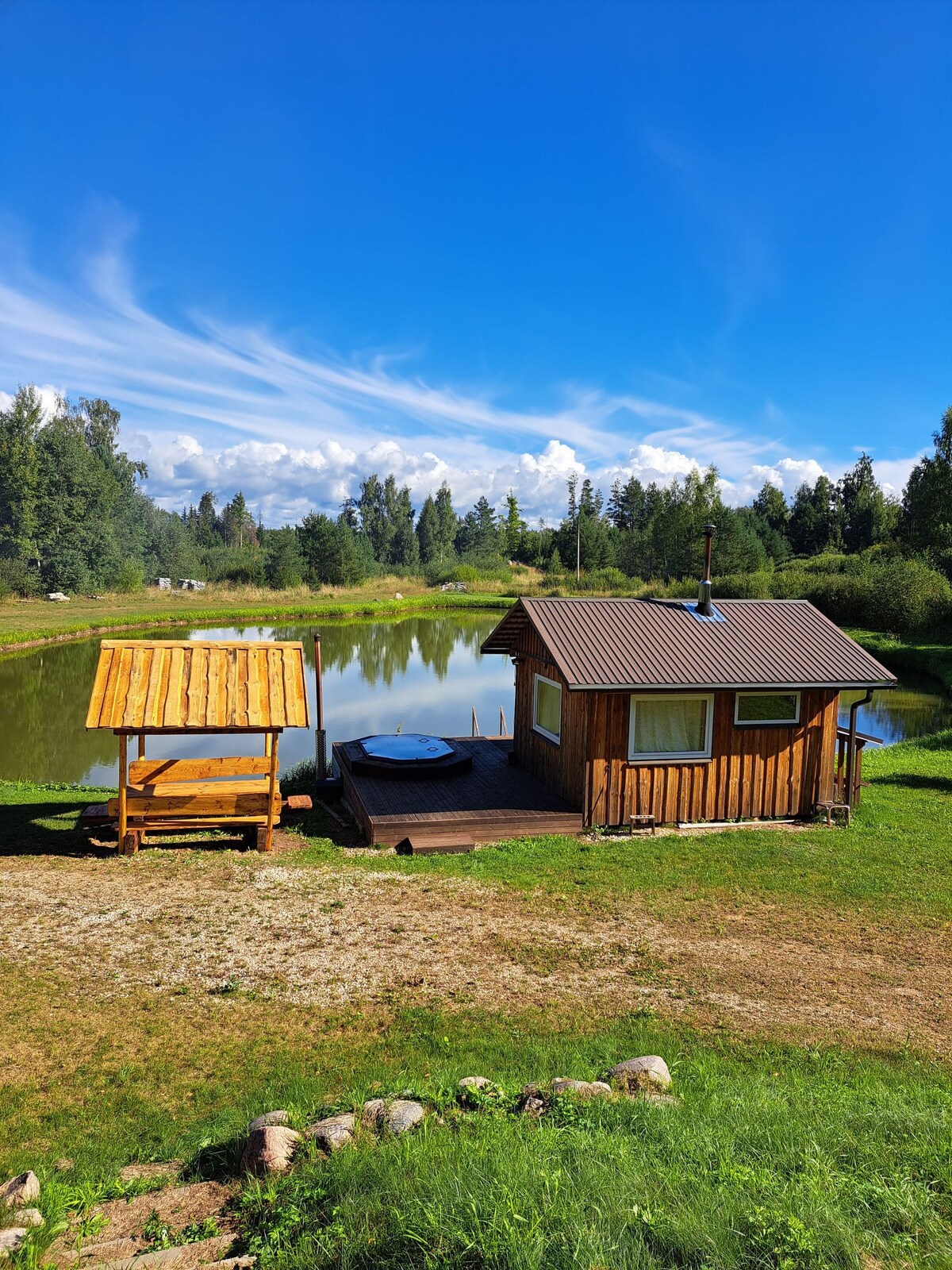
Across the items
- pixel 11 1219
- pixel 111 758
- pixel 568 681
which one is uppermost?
pixel 568 681

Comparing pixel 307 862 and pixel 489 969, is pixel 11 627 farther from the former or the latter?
pixel 489 969

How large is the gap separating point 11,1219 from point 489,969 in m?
4.62

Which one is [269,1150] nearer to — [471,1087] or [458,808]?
[471,1087]

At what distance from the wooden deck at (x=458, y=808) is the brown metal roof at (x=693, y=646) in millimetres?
2293

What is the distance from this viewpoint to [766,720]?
13070mm

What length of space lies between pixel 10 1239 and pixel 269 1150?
118 centimetres

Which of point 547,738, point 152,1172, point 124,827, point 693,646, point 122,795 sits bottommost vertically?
point 124,827

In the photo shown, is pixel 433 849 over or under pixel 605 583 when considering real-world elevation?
under

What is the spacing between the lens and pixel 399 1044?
20.3ft

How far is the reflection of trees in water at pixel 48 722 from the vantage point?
721 inches

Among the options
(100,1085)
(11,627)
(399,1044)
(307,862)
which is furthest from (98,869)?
(11,627)

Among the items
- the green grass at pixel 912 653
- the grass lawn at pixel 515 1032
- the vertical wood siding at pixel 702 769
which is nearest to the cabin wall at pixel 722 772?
the vertical wood siding at pixel 702 769

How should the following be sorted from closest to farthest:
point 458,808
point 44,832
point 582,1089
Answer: point 582,1089 → point 44,832 → point 458,808

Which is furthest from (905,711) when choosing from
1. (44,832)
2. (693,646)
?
(44,832)
